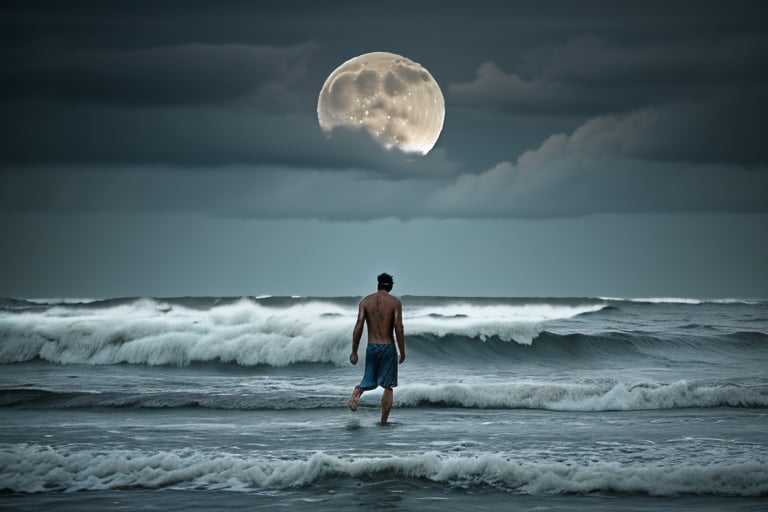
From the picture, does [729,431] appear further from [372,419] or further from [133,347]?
[133,347]

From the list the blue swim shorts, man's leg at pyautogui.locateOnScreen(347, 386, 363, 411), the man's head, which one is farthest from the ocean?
the man's head

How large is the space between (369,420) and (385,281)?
7.32 ft

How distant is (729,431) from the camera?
11.1m

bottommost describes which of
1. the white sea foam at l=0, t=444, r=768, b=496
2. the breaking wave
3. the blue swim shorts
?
the white sea foam at l=0, t=444, r=768, b=496

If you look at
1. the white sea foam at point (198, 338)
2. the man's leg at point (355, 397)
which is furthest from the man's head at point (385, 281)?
the white sea foam at point (198, 338)

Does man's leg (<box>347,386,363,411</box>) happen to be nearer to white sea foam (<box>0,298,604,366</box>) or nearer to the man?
the man

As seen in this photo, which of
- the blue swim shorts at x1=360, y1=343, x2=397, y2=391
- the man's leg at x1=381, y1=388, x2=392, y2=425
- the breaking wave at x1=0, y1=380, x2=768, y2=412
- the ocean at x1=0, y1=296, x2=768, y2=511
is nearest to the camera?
the ocean at x1=0, y1=296, x2=768, y2=511

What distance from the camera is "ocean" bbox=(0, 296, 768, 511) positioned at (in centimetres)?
783

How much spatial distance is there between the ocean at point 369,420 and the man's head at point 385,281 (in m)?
1.99

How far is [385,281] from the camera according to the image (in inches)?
452

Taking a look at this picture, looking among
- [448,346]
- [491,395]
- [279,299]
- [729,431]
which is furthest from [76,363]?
[279,299]

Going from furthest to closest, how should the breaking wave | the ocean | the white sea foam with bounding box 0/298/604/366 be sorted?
1. the white sea foam with bounding box 0/298/604/366
2. the breaking wave
3. the ocean

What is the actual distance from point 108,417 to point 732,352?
64.4 feet

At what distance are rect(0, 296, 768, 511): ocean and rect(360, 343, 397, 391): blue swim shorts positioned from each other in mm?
668
